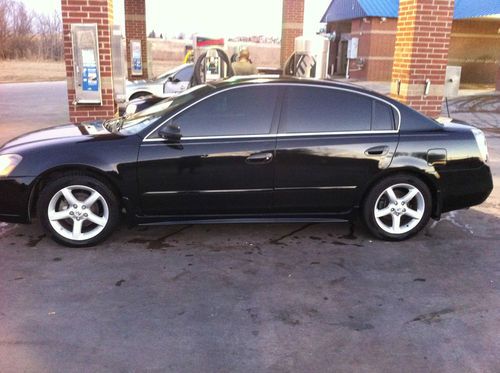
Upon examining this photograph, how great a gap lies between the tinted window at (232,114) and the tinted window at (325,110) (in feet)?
0.66

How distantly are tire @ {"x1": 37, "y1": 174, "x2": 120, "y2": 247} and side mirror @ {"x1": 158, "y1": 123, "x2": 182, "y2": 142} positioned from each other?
70 centimetres

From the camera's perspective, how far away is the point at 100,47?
707 cm

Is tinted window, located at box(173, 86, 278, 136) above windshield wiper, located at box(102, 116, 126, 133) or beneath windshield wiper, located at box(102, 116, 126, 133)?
above

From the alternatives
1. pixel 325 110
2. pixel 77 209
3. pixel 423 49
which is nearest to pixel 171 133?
pixel 77 209

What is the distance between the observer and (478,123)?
14070mm

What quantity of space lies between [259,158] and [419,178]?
1.64 m

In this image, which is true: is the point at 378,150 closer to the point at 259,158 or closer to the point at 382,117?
the point at 382,117

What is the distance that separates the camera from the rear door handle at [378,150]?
4.82 meters

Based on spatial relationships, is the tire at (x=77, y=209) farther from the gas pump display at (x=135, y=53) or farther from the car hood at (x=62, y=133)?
the gas pump display at (x=135, y=53)

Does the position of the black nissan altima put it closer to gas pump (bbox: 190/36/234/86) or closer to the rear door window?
the rear door window

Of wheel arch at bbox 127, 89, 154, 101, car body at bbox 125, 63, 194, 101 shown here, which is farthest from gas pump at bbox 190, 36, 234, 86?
wheel arch at bbox 127, 89, 154, 101

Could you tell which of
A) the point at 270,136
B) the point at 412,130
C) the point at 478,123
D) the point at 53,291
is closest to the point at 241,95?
the point at 270,136

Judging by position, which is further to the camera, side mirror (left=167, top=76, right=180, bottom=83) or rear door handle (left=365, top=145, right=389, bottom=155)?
side mirror (left=167, top=76, right=180, bottom=83)

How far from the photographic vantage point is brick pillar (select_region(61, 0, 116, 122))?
689cm
